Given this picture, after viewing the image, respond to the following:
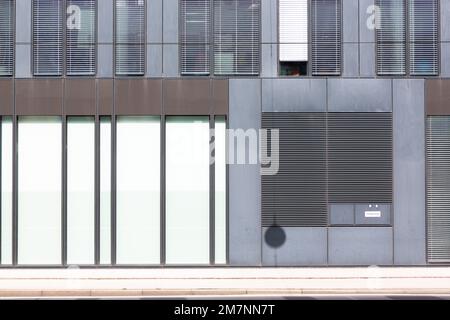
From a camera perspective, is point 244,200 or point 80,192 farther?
point 80,192

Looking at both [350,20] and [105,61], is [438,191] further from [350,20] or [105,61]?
[105,61]

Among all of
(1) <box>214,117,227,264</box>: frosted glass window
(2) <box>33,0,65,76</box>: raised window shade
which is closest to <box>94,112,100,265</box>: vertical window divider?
(2) <box>33,0,65,76</box>: raised window shade

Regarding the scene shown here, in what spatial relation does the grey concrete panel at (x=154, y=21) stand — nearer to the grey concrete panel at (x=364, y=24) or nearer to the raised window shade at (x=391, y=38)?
the grey concrete panel at (x=364, y=24)

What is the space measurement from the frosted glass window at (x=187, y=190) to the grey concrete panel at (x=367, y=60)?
4965mm

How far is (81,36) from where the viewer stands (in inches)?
917

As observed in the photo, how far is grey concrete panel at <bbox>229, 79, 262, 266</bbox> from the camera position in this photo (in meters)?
23.1

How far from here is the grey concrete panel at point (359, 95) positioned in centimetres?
2320

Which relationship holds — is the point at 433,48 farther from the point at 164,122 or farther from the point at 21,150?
the point at 21,150

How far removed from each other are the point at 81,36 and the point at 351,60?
8.17 metres

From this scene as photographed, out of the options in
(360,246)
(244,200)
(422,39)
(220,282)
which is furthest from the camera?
(422,39)

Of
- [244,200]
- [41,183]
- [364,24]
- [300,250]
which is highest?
[364,24]

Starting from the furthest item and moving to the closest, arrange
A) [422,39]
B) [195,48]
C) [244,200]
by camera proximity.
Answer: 1. [422,39]
2. [195,48]
3. [244,200]

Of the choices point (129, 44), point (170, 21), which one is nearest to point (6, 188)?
point (129, 44)

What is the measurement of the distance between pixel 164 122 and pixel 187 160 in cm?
133
